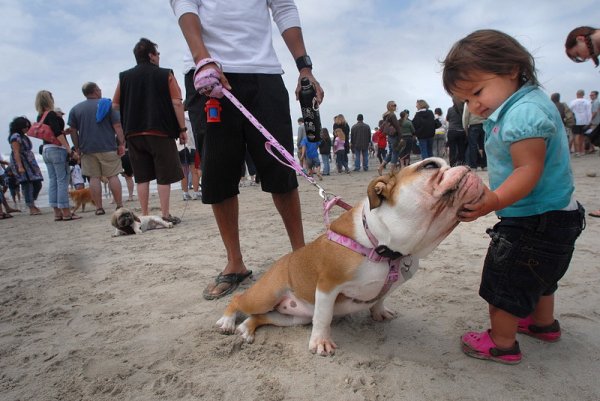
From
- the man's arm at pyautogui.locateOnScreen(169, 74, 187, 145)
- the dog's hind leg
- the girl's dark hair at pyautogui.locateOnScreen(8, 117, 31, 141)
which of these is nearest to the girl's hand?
the dog's hind leg

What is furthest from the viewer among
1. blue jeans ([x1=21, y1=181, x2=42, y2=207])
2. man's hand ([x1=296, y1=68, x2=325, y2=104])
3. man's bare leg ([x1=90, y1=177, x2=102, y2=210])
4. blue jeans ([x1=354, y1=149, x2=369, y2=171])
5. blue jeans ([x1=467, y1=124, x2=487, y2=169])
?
blue jeans ([x1=354, y1=149, x2=369, y2=171])

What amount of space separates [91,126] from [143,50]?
2.07 m

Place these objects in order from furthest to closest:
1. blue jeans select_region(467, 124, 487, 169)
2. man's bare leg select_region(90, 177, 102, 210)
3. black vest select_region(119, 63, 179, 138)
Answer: blue jeans select_region(467, 124, 487, 169) → man's bare leg select_region(90, 177, 102, 210) → black vest select_region(119, 63, 179, 138)

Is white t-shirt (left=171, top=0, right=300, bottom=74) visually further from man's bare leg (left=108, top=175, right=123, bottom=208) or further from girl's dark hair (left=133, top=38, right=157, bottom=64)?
man's bare leg (left=108, top=175, right=123, bottom=208)

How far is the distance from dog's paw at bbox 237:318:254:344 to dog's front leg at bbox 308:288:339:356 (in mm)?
370

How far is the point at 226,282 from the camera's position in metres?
2.88

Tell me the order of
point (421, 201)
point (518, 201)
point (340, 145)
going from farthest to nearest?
point (340, 145), point (518, 201), point (421, 201)

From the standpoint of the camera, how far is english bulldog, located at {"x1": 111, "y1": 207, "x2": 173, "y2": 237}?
5301 millimetres

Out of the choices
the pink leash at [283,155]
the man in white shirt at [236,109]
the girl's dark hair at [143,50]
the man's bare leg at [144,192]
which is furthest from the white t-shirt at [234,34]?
the man's bare leg at [144,192]

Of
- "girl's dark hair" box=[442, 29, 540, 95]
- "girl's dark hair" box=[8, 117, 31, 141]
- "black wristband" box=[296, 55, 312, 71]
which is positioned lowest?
"girl's dark hair" box=[442, 29, 540, 95]

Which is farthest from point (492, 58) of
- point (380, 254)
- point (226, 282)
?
point (226, 282)

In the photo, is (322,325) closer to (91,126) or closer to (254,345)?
(254,345)

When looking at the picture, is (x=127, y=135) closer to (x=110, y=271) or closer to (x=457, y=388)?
(x=110, y=271)

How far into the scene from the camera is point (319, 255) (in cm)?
202
